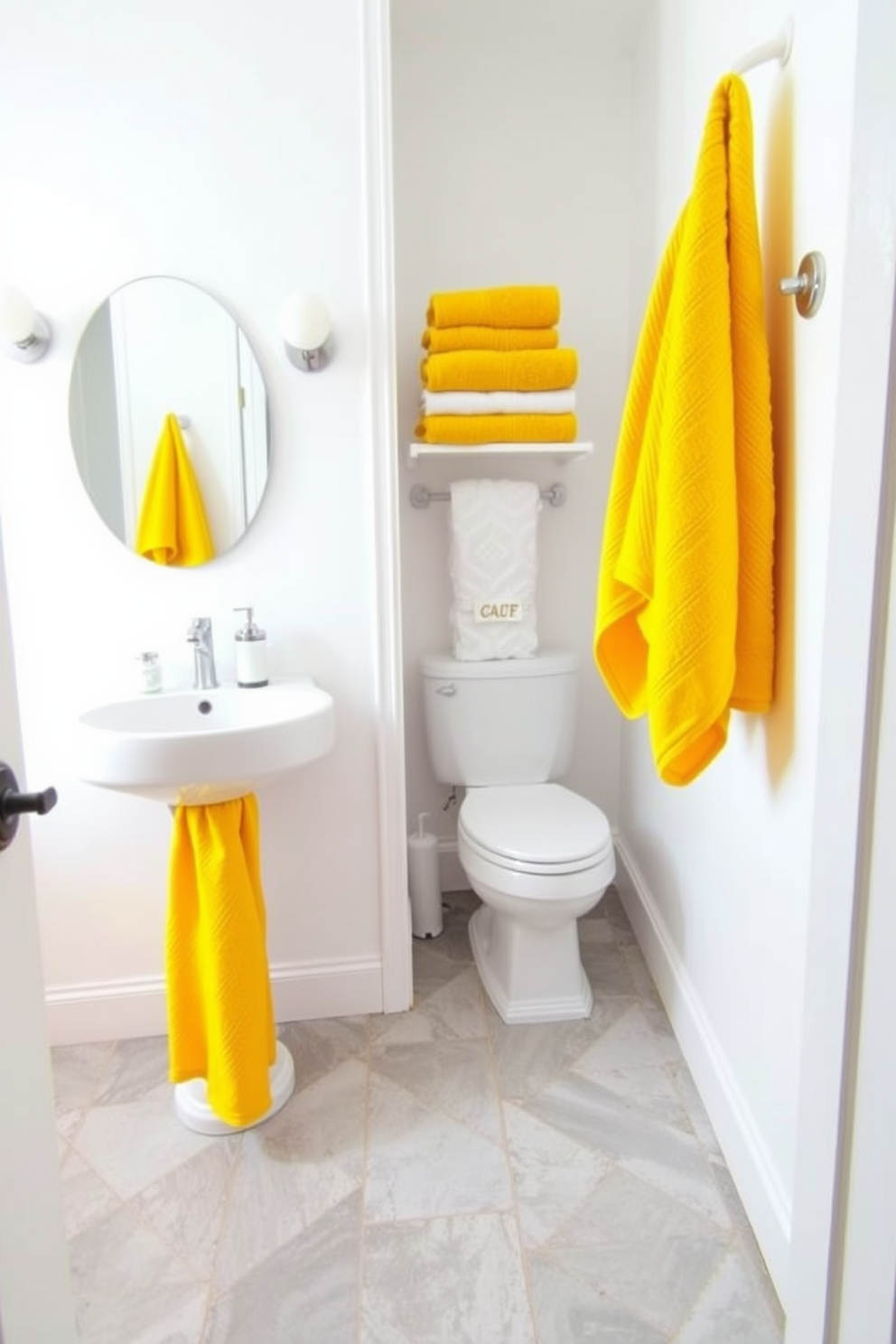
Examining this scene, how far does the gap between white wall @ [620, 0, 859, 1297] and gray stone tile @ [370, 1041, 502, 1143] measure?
1.40 ft

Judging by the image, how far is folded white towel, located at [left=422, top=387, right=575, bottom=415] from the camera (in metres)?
1.69

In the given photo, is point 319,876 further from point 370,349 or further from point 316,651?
point 370,349

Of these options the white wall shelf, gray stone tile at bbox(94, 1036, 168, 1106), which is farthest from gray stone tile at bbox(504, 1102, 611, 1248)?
the white wall shelf

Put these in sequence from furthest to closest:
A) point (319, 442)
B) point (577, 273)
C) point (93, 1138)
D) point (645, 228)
Result: point (577, 273), point (645, 228), point (319, 442), point (93, 1138)

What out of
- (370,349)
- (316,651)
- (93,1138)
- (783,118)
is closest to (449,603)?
(316,651)

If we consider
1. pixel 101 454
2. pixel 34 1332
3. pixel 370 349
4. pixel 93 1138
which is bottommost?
pixel 93 1138

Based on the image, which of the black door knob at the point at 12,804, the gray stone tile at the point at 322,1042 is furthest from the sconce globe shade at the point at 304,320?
the gray stone tile at the point at 322,1042

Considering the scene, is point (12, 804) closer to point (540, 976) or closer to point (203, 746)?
point (203, 746)

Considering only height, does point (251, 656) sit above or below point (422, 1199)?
above

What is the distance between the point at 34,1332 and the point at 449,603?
1.70 m

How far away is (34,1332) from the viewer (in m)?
0.59

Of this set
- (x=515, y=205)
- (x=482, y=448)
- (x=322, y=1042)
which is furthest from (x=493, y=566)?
(x=322, y=1042)

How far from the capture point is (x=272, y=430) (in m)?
1.50

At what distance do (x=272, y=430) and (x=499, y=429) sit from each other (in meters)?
0.53
